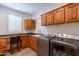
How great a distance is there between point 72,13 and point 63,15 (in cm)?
24

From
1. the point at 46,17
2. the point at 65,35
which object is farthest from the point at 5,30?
the point at 65,35

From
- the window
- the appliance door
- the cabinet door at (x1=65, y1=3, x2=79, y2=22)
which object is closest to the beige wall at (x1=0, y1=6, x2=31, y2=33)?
the window

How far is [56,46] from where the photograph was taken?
4.21 ft

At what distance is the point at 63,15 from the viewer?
1629mm

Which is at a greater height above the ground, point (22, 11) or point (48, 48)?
point (22, 11)

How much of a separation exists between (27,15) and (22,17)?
0.37ft

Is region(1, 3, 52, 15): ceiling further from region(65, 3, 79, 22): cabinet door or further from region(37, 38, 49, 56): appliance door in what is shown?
region(37, 38, 49, 56): appliance door

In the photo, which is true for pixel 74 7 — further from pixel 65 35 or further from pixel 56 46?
pixel 56 46

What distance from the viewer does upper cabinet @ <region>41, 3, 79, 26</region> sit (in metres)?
1.34

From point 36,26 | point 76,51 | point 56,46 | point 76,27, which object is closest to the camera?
point 76,51

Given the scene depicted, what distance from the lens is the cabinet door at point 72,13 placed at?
131 cm

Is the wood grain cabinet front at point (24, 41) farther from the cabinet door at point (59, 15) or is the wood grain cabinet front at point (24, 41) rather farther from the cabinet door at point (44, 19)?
the cabinet door at point (59, 15)

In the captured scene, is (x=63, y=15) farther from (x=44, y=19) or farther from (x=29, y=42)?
(x=29, y=42)

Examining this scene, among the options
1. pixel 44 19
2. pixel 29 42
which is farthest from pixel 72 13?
pixel 29 42
